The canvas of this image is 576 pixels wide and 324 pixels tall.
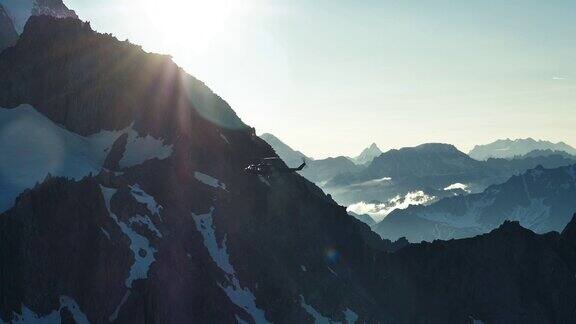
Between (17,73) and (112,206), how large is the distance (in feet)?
154

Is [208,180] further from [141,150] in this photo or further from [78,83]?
[78,83]

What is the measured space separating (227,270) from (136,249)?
28539 mm

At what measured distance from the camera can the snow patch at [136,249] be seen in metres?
161

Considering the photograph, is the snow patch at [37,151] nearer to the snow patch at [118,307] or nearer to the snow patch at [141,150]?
the snow patch at [141,150]

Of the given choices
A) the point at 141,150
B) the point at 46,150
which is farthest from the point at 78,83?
the point at 141,150

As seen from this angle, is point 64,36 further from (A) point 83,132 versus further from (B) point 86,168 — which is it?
(B) point 86,168

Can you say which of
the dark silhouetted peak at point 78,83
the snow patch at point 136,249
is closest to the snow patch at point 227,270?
the snow patch at point 136,249

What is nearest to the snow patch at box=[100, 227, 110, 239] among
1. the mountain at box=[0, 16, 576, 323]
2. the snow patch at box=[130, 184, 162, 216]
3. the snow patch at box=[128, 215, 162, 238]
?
the mountain at box=[0, 16, 576, 323]

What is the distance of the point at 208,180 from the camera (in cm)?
19612

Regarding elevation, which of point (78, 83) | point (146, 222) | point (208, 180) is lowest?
point (146, 222)

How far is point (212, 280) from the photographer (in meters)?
177

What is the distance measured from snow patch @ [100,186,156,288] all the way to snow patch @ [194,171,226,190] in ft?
96.2

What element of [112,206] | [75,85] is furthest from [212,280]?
[75,85]

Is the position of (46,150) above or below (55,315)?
above
